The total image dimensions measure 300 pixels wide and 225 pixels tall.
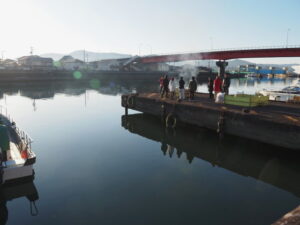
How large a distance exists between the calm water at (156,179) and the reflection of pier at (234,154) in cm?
5

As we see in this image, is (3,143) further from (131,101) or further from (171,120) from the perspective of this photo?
(131,101)

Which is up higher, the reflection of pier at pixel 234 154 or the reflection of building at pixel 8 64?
the reflection of building at pixel 8 64

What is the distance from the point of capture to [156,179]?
10.6 metres

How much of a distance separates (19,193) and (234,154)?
11.5 m

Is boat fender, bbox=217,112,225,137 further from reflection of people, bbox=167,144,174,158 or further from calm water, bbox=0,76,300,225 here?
reflection of people, bbox=167,144,174,158

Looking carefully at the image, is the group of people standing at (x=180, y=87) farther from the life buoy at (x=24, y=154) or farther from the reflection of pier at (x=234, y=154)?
the life buoy at (x=24, y=154)

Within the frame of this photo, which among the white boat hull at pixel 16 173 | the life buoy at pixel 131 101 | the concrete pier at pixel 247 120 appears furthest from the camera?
the life buoy at pixel 131 101

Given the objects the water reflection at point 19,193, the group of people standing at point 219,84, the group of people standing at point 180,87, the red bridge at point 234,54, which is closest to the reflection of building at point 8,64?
the red bridge at point 234,54

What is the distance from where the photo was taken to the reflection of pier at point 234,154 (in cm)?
1106

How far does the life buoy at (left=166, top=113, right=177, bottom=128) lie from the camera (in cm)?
1887

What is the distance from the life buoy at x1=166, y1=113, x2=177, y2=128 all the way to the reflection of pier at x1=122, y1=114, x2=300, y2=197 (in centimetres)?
55

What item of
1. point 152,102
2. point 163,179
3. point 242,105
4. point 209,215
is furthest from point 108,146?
point 242,105

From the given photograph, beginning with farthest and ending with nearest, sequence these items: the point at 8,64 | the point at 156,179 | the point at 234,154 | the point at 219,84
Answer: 1. the point at 8,64
2. the point at 219,84
3. the point at 234,154
4. the point at 156,179

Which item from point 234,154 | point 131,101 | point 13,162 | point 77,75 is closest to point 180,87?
point 131,101
